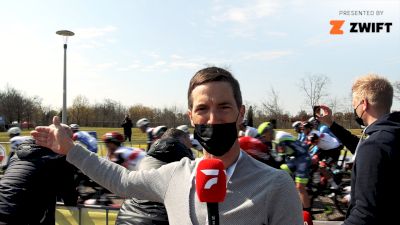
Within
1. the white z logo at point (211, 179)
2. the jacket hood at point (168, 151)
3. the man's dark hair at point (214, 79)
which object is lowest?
the jacket hood at point (168, 151)

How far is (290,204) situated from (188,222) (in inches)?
17.1

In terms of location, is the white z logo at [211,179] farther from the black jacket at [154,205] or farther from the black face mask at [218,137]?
the black jacket at [154,205]

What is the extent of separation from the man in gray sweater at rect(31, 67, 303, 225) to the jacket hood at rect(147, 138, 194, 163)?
1.24m

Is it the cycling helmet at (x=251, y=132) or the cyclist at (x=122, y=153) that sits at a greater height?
the cycling helmet at (x=251, y=132)

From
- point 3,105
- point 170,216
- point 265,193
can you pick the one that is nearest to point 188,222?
Result: point 170,216

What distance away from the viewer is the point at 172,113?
5872cm

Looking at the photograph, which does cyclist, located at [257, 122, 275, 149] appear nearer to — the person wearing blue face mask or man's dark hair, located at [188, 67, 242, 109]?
the person wearing blue face mask

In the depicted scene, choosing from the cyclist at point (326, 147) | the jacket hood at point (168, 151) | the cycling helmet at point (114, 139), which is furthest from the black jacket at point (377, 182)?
the cyclist at point (326, 147)

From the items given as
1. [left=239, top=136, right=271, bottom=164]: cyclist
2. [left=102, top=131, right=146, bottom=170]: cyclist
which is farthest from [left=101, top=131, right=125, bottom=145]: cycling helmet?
[left=239, top=136, right=271, bottom=164]: cyclist

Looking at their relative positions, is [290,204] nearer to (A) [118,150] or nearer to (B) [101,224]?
(B) [101,224]

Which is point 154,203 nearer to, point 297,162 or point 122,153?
point 122,153

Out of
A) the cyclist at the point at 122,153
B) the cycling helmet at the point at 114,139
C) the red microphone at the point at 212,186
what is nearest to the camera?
the red microphone at the point at 212,186

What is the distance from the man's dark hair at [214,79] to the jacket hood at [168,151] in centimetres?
145

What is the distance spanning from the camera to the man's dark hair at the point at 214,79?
1.64 metres
